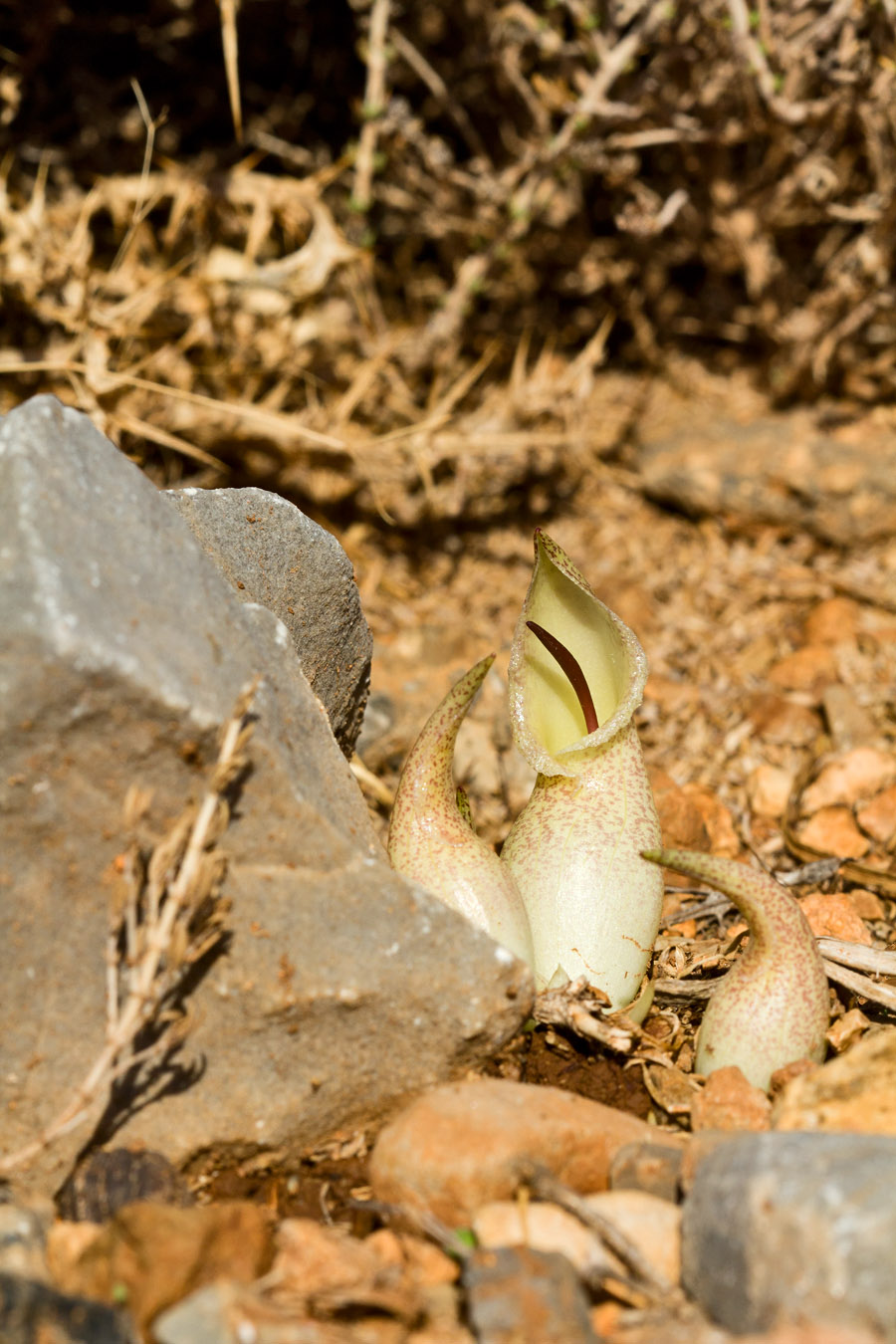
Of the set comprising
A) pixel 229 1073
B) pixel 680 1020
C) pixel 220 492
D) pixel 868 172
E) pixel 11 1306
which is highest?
pixel 868 172

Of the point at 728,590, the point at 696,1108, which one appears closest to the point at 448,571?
the point at 728,590

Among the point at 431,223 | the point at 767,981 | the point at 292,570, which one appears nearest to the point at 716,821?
the point at 767,981

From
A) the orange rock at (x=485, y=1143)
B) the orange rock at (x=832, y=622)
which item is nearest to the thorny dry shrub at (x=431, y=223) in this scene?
the orange rock at (x=832, y=622)

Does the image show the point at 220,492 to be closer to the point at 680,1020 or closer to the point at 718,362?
the point at 680,1020

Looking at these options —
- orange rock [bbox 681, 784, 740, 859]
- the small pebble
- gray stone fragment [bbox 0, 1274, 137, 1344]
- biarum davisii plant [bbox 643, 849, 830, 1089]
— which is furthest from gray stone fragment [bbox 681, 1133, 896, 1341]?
orange rock [bbox 681, 784, 740, 859]

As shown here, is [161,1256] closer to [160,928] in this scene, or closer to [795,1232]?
[160,928]

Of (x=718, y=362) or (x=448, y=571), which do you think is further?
(x=718, y=362)

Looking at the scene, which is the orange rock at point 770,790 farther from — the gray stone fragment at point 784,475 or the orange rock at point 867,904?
the gray stone fragment at point 784,475
